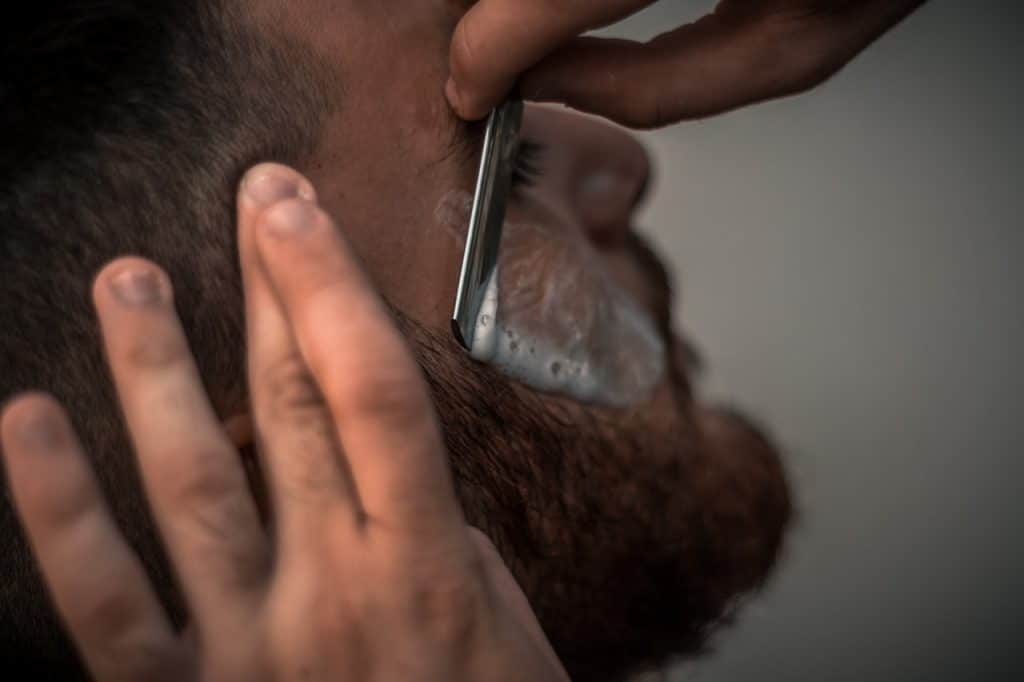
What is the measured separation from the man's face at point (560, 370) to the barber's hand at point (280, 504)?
222mm

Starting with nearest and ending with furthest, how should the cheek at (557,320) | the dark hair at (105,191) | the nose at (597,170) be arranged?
1. the dark hair at (105,191)
2. the cheek at (557,320)
3. the nose at (597,170)

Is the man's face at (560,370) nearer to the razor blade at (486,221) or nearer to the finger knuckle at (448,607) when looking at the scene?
the razor blade at (486,221)

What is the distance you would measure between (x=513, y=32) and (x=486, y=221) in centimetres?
15

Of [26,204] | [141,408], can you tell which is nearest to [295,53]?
[26,204]

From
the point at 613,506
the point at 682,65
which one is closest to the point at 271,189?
the point at 682,65

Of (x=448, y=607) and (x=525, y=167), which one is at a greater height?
(x=525, y=167)

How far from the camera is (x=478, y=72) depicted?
63cm

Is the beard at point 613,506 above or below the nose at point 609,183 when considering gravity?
below

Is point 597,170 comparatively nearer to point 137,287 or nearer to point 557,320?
point 557,320

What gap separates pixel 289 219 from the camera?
407mm

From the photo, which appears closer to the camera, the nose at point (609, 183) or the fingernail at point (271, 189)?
the fingernail at point (271, 189)

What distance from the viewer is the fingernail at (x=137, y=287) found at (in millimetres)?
427

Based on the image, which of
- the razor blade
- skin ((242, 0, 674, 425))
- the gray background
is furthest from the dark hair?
the gray background

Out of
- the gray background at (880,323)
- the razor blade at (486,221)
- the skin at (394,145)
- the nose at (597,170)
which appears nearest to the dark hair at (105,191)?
the skin at (394,145)
